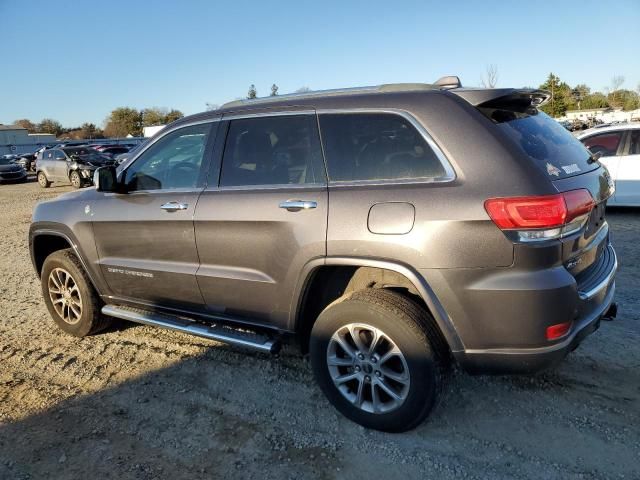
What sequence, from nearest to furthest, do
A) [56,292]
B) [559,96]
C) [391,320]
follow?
[391,320]
[56,292]
[559,96]

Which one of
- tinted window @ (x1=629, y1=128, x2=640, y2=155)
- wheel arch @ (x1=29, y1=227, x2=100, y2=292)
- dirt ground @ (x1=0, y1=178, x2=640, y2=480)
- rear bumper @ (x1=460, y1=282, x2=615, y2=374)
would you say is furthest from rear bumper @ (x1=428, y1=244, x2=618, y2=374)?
tinted window @ (x1=629, y1=128, x2=640, y2=155)

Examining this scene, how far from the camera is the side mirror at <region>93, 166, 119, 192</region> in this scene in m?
3.76

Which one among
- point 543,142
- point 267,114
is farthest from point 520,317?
point 267,114

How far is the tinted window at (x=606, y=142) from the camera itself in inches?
340

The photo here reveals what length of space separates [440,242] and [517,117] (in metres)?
0.91

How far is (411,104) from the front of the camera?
271 centimetres

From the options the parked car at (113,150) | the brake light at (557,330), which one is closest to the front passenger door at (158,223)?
the brake light at (557,330)

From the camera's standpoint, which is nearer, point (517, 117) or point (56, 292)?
point (517, 117)

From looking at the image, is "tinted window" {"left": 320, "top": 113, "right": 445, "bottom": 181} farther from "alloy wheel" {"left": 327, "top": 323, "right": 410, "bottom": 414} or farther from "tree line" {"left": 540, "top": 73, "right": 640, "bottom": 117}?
"tree line" {"left": 540, "top": 73, "right": 640, "bottom": 117}

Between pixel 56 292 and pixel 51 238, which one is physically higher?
pixel 51 238

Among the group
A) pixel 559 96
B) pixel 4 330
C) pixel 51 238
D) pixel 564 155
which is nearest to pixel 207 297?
pixel 51 238

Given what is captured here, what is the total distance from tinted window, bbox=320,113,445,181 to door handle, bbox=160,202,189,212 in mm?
1117

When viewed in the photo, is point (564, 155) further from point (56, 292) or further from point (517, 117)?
point (56, 292)

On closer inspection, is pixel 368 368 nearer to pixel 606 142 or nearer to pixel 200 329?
pixel 200 329
